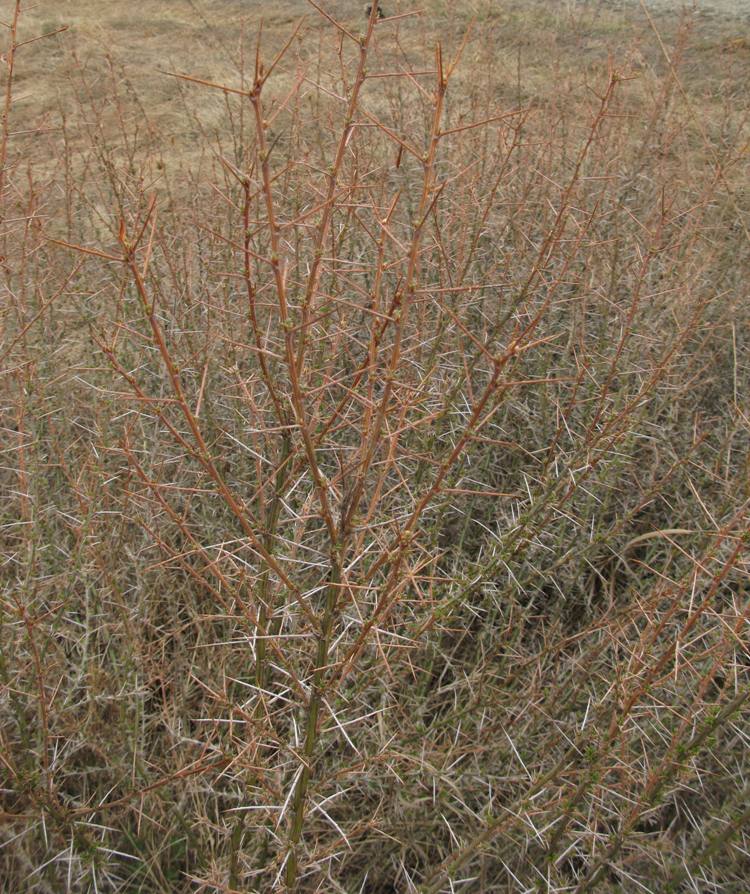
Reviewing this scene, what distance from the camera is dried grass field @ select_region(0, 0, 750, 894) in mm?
1596

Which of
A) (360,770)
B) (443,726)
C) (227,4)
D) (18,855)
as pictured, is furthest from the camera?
(227,4)

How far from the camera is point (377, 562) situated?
1500 millimetres

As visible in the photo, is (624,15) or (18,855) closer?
(18,855)

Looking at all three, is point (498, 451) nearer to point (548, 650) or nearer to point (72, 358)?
point (548, 650)

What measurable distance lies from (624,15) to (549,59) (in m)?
2.60

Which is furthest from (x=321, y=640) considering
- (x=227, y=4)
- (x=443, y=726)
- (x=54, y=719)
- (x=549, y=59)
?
(x=227, y=4)

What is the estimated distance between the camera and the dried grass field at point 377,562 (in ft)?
5.24

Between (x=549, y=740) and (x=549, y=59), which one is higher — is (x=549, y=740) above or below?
below

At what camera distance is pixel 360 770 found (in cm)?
173

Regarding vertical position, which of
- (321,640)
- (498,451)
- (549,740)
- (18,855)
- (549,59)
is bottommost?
(18,855)

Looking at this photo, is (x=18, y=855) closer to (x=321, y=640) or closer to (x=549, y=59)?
(x=321, y=640)

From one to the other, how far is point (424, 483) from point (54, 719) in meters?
1.30

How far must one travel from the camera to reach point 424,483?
268 cm

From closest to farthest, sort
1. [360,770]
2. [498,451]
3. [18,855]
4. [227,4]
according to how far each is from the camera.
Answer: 1. [360,770]
2. [18,855]
3. [498,451]
4. [227,4]
